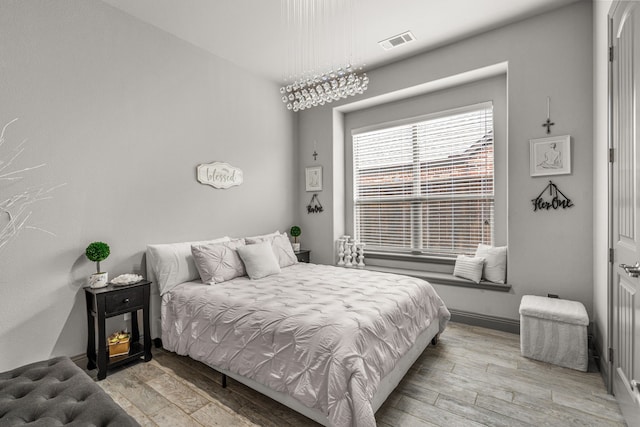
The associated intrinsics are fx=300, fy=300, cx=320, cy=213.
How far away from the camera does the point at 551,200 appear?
2.93m

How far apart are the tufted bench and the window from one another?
11.8ft

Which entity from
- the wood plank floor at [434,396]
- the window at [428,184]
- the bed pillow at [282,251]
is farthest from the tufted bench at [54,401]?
the window at [428,184]

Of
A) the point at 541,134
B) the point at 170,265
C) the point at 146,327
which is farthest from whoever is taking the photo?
the point at 541,134

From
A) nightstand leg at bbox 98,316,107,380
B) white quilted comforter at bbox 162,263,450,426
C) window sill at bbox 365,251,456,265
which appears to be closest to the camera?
white quilted comforter at bbox 162,263,450,426

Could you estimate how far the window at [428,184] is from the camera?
3.65 metres

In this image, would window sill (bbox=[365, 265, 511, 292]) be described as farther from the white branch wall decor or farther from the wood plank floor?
the white branch wall decor

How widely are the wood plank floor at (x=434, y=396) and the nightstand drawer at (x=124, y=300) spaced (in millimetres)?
521

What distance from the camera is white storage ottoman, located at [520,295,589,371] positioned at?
2395mm

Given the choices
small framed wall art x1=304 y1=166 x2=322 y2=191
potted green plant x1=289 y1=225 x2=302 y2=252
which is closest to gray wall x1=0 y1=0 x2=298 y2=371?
potted green plant x1=289 y1=225 x2=302 y2=252

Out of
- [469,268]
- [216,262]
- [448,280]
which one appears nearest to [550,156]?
[469,268]

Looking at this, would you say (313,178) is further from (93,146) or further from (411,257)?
(93,146)

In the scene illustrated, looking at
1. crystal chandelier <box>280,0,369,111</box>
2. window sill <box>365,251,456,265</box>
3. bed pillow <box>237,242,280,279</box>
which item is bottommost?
window sill <box>365,251,456,265</box>

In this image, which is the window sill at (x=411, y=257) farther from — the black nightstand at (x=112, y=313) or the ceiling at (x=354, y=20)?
the black nightstand at (x=112, y=313)

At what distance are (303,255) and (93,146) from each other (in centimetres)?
281
